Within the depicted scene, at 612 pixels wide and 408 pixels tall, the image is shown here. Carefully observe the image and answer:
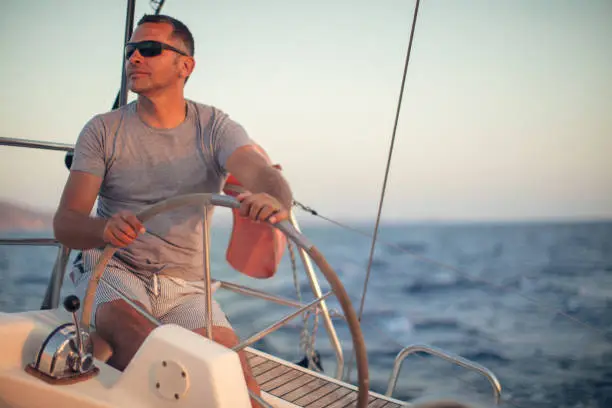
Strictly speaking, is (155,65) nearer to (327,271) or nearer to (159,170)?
(159,170)

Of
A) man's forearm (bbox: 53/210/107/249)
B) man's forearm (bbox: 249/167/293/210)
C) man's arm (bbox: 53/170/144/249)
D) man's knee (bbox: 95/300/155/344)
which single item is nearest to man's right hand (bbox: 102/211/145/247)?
man's arm (bbox: 53/170/144/249)

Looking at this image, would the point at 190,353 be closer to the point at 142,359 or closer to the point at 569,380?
the point at 142,359

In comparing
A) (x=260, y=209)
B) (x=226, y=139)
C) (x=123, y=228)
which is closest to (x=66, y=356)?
(x=123, y=228)

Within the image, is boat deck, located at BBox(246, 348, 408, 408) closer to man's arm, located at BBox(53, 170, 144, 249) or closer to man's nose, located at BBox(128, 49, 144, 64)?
man's arm, located at BBox(53, 170, 144, 249)

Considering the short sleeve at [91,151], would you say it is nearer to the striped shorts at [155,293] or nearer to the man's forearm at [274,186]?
the striped shorts at [155,293]

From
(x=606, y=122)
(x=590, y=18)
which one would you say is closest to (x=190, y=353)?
(x=606, y=122)

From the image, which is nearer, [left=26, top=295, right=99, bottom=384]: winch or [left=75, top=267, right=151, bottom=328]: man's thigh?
[left=26, top=295, right=99, bottom=384]: winch

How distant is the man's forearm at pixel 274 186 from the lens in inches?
57.7

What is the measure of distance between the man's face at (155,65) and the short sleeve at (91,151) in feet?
0.45

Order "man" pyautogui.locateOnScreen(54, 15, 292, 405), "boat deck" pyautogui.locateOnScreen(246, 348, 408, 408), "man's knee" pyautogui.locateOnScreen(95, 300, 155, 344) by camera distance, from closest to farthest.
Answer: "man's knee" pyautogui.locateOnScreen(95, 300, 155, 344)
"man" pyautogui.locateOnScreen(54, 15, 292, 405)
"boat deck" pyautogui.locateOnScreen(246, 348, 408, 408)

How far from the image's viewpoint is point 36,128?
9.42 metres

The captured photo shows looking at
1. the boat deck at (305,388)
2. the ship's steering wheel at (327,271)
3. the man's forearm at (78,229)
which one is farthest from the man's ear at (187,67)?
the boat deck at (305,388)

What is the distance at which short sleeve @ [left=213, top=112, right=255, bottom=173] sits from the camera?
1.61 m

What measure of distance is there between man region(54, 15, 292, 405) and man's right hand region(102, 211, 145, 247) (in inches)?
10.9
